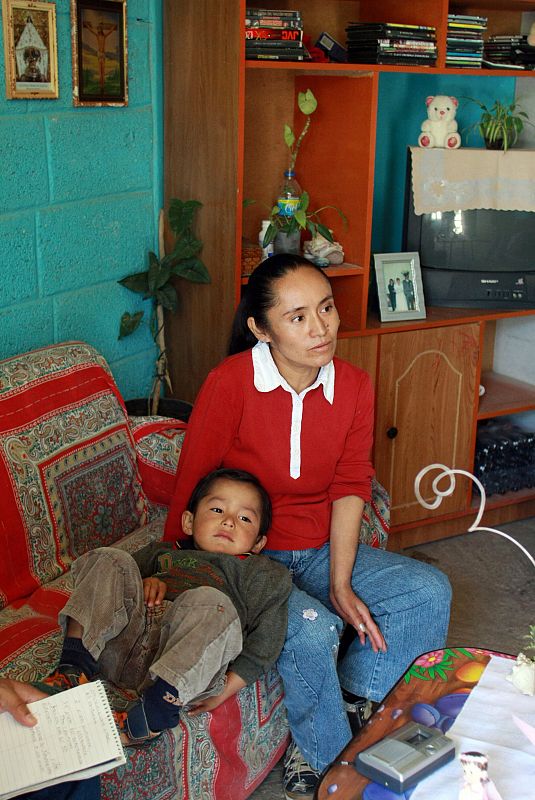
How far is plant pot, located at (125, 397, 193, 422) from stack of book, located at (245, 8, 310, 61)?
1008mm

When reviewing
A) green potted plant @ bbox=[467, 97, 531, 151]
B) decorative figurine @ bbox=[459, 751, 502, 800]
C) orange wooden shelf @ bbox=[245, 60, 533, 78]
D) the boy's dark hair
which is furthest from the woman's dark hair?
green potted plant @ bbox=[467, 97, 531, 151]

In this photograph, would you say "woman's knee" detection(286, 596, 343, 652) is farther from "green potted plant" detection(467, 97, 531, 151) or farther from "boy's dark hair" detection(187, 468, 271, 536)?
"green potted plant" detection(467, 97, 531, 151)

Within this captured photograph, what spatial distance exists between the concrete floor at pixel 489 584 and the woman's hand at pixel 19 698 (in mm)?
1432

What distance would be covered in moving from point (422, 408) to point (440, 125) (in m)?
0.90

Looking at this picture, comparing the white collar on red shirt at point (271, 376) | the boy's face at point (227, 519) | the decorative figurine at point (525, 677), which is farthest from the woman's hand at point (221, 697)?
the white collar on red shirt at point (271, 376)

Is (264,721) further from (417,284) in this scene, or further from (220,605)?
(417,284)

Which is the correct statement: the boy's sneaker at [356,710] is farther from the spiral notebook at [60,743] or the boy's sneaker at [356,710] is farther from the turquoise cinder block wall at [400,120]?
the turquoise cinder block wall at [400,120]

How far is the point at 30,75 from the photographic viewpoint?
95.6 inches

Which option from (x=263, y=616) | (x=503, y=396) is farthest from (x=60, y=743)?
(x=503, y=396)

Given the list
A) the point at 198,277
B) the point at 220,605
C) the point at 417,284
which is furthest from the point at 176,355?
the point at 220,605

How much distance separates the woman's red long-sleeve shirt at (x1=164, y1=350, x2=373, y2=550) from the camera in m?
2.15

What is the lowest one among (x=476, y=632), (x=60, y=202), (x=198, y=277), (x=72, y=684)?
(x=476, y=632)

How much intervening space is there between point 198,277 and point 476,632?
1.27 m

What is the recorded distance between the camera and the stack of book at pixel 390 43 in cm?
284
